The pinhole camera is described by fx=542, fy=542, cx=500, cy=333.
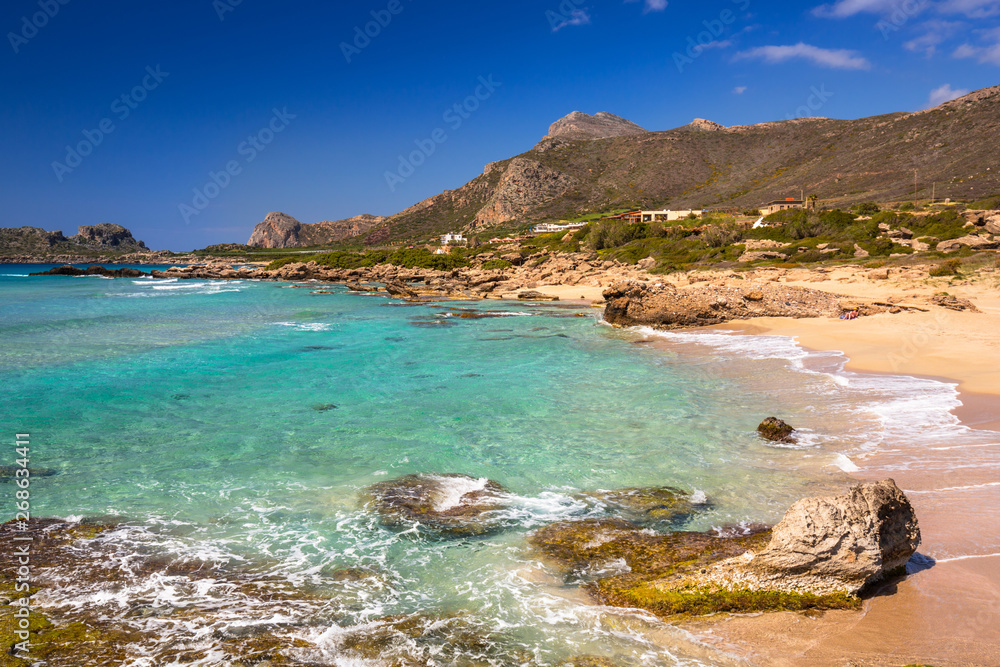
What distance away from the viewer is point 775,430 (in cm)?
930

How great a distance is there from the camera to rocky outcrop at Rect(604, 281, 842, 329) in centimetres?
2222

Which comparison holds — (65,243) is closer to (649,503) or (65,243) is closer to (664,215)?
(664,215)

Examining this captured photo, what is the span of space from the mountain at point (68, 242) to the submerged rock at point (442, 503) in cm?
19466

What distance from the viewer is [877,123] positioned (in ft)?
378


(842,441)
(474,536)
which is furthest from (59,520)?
(842,441)

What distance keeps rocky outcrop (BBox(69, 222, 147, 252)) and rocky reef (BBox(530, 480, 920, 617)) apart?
221 metres

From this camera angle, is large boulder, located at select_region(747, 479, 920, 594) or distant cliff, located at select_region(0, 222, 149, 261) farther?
distant cliff, located at select_region(0, 222, 149, 261)

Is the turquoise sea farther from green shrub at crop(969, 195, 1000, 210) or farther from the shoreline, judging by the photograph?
green shrub at crop(969, 195, 1000, 210)

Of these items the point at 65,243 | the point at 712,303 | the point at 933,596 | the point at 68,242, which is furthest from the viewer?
the point at 68,242

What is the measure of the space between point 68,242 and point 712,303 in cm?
21408

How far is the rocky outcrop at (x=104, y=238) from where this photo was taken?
182725 mm

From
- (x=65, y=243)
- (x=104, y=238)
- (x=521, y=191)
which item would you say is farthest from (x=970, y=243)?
(x=104, y=238)

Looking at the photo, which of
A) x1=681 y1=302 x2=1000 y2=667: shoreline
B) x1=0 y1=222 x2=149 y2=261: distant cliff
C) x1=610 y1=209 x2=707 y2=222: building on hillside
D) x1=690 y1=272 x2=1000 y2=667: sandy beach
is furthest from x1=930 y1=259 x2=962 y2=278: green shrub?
x1=0 y1=222 x2=149 y2=261: distant cliff

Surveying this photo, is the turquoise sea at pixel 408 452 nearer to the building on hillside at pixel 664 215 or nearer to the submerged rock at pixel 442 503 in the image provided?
the submerged rock at pixel 442 503
